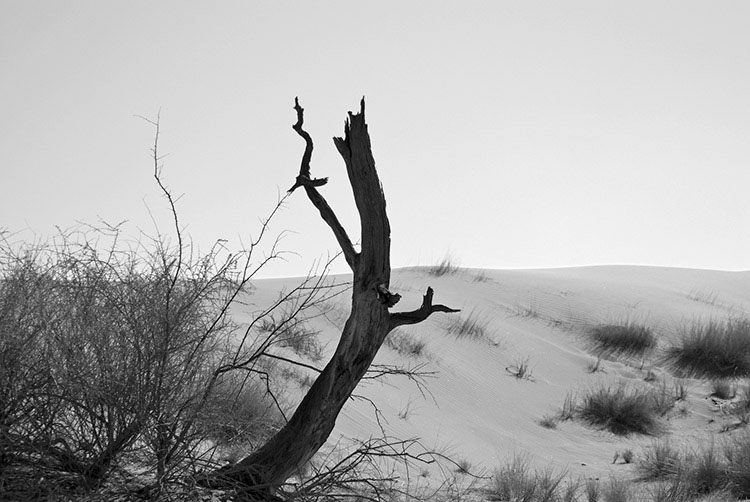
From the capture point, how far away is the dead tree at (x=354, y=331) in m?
4.88

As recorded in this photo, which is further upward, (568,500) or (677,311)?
(677,311)

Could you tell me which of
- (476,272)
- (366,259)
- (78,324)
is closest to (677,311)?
(476,272)

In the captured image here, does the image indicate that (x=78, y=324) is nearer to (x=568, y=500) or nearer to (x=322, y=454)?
(x=322, y=454)

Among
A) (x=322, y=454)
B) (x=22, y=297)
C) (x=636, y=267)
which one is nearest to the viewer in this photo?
(x=22, y=297)

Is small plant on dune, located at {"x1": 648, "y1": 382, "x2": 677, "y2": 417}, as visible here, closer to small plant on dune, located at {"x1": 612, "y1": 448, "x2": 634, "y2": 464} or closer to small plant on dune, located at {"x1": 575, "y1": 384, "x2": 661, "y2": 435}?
small plant on dune, located at {"x1": 575, "y1": 384, "x2": 661, "y2": 435}

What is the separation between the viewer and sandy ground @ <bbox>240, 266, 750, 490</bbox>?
30.9ft

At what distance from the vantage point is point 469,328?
45.1 feet

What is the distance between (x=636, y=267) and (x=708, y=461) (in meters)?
19.7

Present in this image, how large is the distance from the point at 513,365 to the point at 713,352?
305cm

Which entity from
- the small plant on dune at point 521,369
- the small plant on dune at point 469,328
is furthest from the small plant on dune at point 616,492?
the small plant on dune at point 469,328

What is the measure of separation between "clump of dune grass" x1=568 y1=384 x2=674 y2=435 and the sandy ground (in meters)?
0.19

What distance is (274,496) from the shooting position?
4812mm

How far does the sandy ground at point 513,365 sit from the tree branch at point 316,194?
7.15 feet

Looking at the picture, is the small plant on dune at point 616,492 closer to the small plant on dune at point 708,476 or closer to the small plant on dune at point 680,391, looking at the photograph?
the small plant on dune at point 708,476
